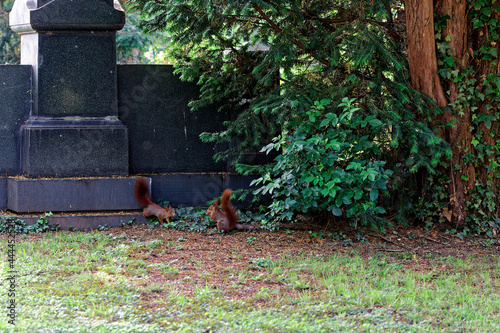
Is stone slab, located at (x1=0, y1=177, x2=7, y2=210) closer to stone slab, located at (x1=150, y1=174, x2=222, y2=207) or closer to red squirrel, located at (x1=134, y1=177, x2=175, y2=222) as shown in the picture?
red squirrel, located at (x1=134, y1=177, x2=175, y2=222)

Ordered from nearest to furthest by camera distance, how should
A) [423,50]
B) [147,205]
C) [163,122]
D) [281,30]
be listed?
1. [281,30]
2. [423,50]
3. [147,205]
4. [163,122]

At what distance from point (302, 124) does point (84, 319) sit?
319 centimetres

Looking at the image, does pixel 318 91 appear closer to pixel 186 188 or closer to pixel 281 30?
pixel 281 30

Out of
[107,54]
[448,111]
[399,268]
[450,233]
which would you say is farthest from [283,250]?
[107,54]

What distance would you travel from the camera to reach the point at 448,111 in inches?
253

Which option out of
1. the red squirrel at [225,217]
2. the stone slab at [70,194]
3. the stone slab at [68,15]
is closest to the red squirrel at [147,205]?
the stone slab at [70,194]

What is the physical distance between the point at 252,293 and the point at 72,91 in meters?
3.98

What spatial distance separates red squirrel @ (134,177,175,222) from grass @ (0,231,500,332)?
0.99 meters

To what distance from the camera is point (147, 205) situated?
21.6 ft

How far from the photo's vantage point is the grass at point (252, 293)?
3398mm

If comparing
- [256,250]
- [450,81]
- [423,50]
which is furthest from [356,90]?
[256,250]

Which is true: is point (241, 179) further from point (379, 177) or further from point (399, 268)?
point (399, 268)

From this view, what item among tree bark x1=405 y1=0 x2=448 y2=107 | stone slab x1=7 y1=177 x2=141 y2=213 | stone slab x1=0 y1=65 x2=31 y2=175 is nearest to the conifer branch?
tree bark x1=405 y1=0 x2=448 y2=107

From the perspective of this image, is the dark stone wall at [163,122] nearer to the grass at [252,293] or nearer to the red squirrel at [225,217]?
the red squirrel at [225,217]
